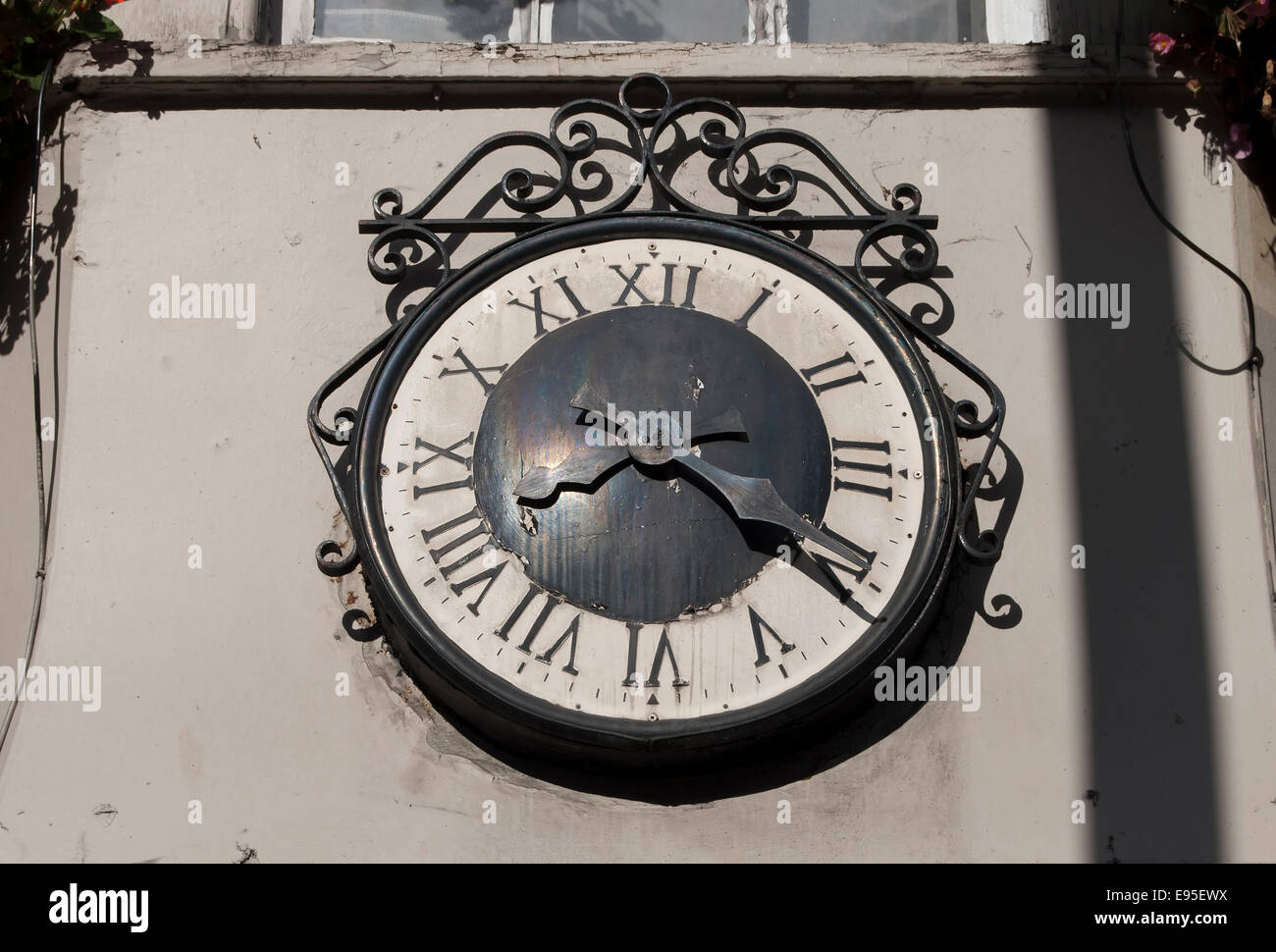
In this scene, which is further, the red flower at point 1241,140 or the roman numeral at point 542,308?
the red flower at point 1241,140

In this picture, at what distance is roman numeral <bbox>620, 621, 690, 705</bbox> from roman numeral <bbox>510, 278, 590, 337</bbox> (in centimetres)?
68

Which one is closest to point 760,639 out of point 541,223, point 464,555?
point 464,555

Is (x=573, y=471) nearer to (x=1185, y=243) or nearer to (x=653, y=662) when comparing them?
(x=653, y=662)

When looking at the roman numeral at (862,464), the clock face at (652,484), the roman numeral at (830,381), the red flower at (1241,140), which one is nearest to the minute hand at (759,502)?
the clock face at (652,484)

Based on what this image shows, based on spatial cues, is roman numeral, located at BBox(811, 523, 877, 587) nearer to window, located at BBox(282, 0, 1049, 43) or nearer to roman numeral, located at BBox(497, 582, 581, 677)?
roman numeral, located at BBox(497, 582, 581, 677)

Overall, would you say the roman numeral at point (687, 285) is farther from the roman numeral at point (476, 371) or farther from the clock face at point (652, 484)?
the roman numeral at point (476, 371)

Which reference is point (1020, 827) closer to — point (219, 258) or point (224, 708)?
point (224, 708)

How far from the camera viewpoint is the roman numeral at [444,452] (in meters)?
A: 3.47

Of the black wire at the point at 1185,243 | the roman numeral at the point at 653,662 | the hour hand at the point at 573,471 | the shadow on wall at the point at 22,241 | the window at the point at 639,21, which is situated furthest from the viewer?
the window at the point at 639,21

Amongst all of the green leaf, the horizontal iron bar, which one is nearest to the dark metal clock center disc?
the horizontal iron bar

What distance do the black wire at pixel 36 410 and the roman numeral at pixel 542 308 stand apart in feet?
3.52

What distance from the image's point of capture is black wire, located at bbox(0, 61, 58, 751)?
3490 millimetres

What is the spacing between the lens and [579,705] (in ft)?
10.7

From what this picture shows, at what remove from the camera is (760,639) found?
3.32 m
